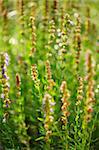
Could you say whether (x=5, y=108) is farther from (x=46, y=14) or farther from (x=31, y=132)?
(x=46, y=14)

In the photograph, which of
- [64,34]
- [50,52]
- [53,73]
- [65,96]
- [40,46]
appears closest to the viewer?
[65,96]

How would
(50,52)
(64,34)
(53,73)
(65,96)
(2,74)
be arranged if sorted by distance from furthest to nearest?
1. (50,52)
2. (53,73)
3. (64,34)
4. (2,74)
5. (65,96)

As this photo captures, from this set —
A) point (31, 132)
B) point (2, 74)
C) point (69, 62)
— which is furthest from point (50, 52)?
point (2, 74)

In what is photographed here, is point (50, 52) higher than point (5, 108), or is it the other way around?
point (50, 52)

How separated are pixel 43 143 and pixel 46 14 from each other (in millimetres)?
907

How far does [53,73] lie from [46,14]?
427 millimetres

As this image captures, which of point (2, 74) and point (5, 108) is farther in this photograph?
point (5, 108)

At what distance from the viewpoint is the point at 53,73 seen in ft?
9.84

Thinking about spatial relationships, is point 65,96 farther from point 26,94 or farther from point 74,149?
point 26,94

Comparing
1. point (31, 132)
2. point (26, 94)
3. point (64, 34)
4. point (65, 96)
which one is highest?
point (64, 34)

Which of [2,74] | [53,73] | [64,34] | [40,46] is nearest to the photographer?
[2,74]

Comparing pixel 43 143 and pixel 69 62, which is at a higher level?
pixel 69 62

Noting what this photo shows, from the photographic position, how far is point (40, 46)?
352 cm

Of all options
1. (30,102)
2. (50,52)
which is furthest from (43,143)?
(50,52)
